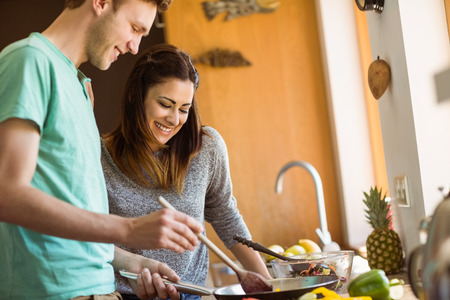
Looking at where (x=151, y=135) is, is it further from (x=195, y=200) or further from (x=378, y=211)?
(x=378, y=211)

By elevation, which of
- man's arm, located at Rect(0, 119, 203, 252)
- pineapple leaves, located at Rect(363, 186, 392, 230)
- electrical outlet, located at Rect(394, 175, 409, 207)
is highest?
man's arm, located at Rect(0, 119, 203, 252)

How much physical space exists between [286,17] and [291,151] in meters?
0.74

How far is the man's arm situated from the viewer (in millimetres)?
1032

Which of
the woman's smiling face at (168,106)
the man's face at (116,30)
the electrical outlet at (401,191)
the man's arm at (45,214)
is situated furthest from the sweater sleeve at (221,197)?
the man's arm at (45,214)

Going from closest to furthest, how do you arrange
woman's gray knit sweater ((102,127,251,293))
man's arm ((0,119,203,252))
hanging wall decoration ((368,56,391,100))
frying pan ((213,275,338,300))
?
man's arm ((0,119,203,252)) → frying pan ((213,275,338,300)) → woman's gray knit sweater ((102,127,251,293)) → hanging wall decoration ((368,56,391,100))

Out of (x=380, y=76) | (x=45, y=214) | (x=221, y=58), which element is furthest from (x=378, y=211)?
(x=221, y=58)

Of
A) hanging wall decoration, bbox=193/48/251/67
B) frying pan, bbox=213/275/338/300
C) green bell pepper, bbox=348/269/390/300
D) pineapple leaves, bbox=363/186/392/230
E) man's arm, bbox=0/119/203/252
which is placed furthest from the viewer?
hanging wall decoration, bbox=193/48/251/67

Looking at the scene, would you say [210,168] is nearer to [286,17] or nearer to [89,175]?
[89,175]

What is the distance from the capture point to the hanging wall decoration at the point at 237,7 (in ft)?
10.9

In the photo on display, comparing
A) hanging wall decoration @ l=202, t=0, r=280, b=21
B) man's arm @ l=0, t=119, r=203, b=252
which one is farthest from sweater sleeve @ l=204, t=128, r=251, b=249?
hanging wall decoration @ l=202, t=0, r=280, b=21

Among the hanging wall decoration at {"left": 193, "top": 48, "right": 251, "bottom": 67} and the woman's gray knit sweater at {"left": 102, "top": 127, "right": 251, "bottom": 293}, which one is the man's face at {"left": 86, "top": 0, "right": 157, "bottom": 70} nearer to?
the woman's gray knit sweater at {"left": 102, "top": 127, "right": 251, "bottom": 293}

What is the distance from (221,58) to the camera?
3316mm

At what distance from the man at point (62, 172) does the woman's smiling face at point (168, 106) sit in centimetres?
38

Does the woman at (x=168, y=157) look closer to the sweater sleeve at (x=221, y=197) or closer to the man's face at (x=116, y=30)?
the sweater sleeve at (x=221, y=197)
